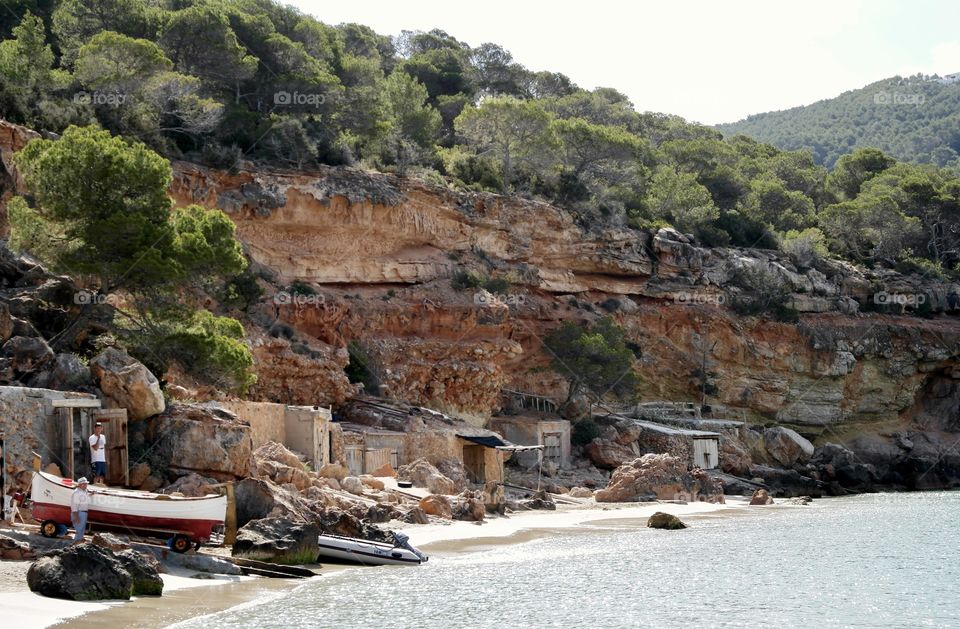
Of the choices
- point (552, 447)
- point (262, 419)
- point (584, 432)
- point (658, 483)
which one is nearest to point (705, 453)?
A: point (584, 432)

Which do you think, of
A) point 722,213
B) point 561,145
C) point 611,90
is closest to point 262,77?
point 561,145

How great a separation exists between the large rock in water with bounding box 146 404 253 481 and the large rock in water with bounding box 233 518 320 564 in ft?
10.9

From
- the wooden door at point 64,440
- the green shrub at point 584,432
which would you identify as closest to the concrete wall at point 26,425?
the wooden door at point 64,440

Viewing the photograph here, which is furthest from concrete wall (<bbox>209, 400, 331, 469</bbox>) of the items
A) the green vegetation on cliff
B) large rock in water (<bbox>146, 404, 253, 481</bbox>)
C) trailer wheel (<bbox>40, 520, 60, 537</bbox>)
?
trailer wheel (<bbox>40, 520, 60, 537</bbox>)

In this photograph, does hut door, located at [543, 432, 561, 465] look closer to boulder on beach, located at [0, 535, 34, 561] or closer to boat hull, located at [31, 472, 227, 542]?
boat hull, located at [31, 472, 227, 542]

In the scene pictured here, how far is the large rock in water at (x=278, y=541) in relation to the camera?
2172cm

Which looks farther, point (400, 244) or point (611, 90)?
point (611, 90)

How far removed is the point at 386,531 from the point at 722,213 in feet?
167

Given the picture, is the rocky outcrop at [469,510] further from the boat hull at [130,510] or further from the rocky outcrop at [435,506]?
the boat hull at [130,510]

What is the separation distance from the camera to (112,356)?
25.5 metres

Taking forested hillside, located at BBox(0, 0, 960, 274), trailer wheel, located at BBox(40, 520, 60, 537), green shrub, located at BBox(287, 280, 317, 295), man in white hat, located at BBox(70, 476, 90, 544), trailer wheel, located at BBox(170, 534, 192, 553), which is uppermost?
forested hillside, located at BBox(0, 0, 960, 274)

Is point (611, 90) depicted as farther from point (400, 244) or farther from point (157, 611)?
point (157, 611)

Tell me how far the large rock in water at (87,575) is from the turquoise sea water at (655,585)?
1.50m

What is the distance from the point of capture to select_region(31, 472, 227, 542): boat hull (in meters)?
19.7
